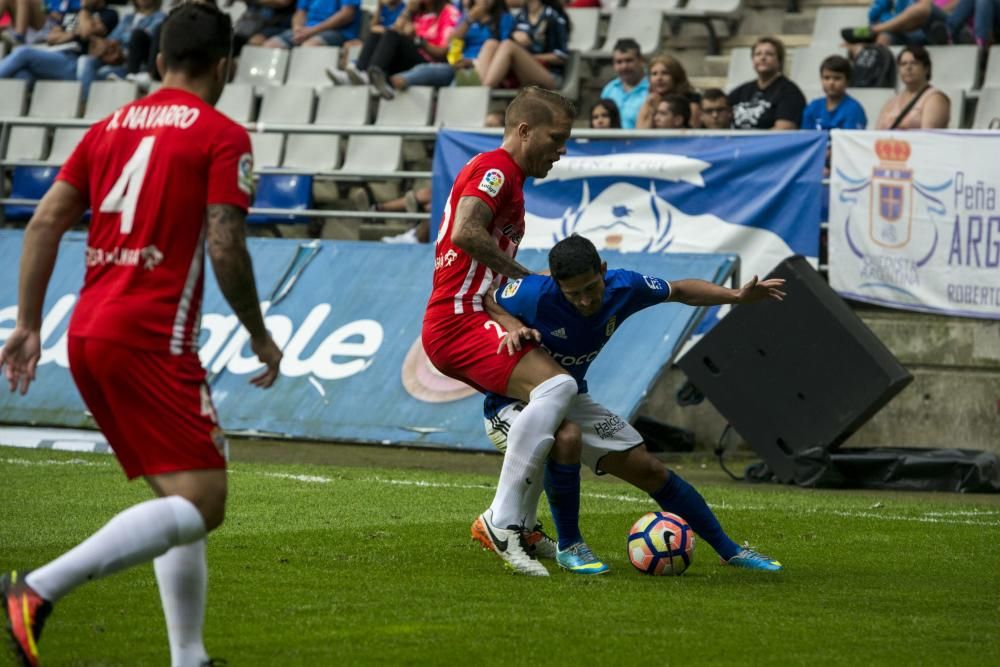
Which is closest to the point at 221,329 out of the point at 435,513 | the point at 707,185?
the point at 707,185

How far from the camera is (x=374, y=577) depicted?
712 centimetres

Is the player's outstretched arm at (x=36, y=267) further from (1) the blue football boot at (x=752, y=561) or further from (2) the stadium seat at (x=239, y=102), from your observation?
(2) the stadium seat at (x=239, y=102)

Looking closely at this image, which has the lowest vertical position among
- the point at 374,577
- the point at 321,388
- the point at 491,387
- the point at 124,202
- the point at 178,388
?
the point at 321,388

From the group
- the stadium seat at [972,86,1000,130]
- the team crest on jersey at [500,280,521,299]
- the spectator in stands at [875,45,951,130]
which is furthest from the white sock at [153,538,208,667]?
the stadium seat at [972,86,1000,130]

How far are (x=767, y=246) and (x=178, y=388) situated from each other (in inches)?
371

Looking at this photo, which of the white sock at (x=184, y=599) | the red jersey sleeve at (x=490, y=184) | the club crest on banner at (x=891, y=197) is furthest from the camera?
the club crest on banner at (x=891, y=197)

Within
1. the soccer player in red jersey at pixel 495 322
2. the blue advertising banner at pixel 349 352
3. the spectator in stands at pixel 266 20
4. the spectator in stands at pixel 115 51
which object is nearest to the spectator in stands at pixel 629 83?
the blue advertising banner at pixel 349 352

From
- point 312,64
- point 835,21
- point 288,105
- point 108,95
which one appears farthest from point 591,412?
point 108,95

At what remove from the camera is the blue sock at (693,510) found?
299 inches

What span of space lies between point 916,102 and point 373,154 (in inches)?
227

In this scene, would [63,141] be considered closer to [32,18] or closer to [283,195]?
[283,195]

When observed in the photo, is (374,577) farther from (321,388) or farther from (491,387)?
(321,388)

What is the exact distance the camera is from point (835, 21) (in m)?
17.8

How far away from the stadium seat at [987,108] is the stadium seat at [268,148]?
24.2ft
